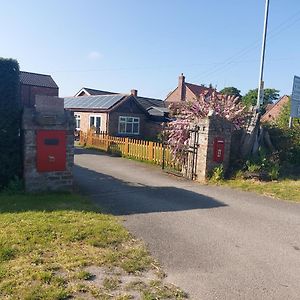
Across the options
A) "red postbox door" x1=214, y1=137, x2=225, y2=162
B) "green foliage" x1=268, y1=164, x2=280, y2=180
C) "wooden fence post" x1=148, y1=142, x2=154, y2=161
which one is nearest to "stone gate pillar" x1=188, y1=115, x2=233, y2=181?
"red postbox door" x1=214, y1=137, x2=225, y2=162

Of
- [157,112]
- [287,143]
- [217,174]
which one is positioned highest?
[157,112]

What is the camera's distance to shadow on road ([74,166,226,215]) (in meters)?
7.69

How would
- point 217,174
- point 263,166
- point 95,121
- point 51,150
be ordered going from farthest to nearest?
point 95,121 < point 263,166 < point 217,174 < point 51,150

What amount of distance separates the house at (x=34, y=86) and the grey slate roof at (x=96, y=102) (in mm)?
2754

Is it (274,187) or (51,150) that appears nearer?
(51,150)

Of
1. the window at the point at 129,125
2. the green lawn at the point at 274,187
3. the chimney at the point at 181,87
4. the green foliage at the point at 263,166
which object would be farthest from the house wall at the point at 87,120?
the chimney at the point at 181,87

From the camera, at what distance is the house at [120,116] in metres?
26.3

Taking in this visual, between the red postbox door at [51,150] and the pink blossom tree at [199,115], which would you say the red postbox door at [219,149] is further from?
the red postbox door at [51,150]

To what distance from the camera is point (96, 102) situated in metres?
28.7

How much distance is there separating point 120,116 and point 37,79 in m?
8.05

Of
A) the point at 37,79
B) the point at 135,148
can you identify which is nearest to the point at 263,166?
the point at 135,148

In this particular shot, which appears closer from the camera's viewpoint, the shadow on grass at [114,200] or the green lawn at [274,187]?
the shadow on grass at [114,200]

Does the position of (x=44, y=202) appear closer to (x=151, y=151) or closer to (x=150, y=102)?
(x=151, y=151)

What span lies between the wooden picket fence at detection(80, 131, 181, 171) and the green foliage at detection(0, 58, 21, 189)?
22.2 feet
